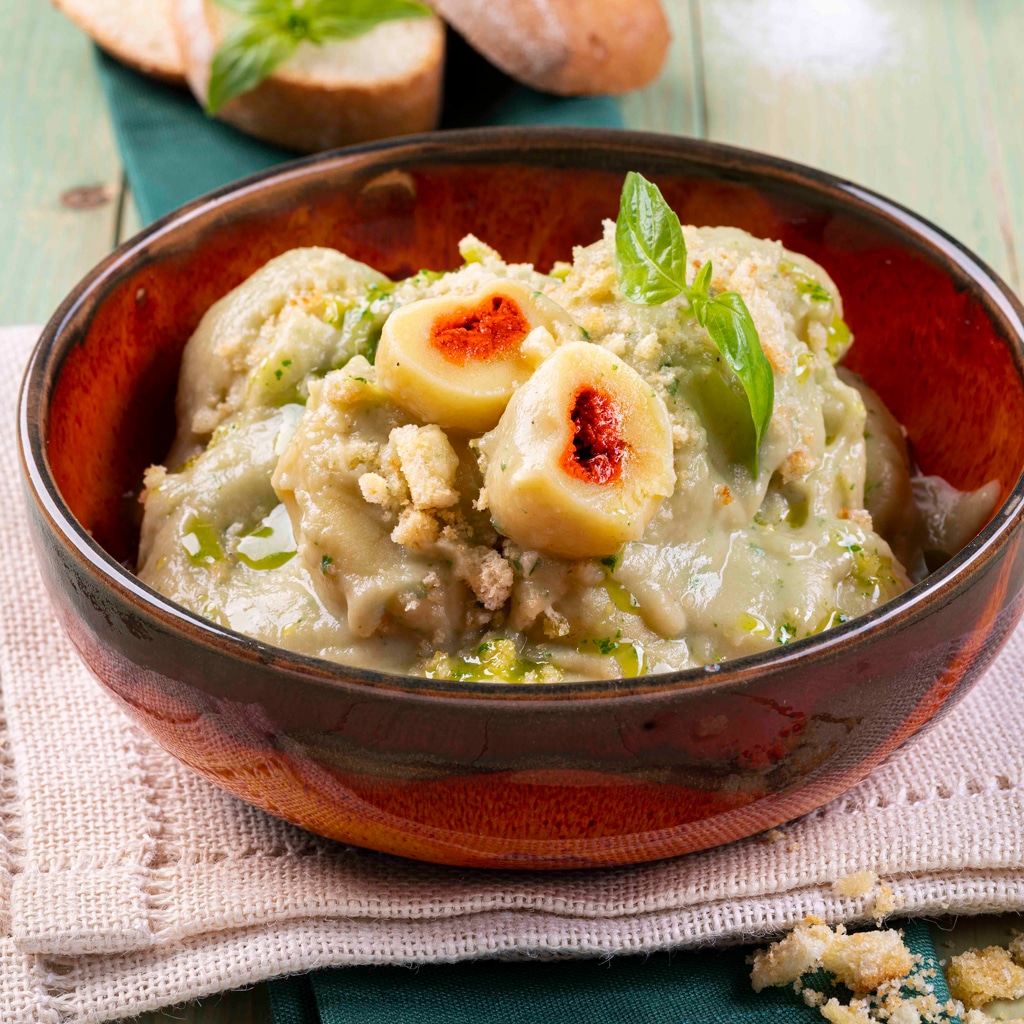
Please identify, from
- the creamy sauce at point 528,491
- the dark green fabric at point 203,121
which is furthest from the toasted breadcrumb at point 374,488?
the dark green fabric at point 203,121

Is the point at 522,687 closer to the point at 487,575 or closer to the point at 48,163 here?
the point at 487,575

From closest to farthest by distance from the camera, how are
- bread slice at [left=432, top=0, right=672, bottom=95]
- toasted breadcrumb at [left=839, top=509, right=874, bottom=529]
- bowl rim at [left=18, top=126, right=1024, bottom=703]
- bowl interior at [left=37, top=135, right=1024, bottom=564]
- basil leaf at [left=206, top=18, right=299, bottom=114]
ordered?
bowl rim at [left=18, top=126, right=1024, bottom=703]
toasted breadcrumb at [left=839, top=509, right=874, bottom=529]
bowl interior at [left=37, top=135, right=1024, bottom=564]
basil leaf at [left=206, top=18, right=299, bottom=114]
bread slice at [left=432, top=0, right=672, bottom=95]

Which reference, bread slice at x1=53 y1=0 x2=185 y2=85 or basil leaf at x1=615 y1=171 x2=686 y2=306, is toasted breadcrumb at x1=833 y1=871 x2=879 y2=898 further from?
bread slice at x1=53 y1=0 x2=185 y2=85

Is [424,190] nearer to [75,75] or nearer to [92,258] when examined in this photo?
[92,258]

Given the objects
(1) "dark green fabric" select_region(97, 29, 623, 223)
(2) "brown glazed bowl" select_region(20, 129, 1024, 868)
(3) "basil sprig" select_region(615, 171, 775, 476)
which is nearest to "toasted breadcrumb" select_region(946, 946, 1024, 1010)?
(2) "brown glazed bowl" select_region(20, 129, 1024, 868)

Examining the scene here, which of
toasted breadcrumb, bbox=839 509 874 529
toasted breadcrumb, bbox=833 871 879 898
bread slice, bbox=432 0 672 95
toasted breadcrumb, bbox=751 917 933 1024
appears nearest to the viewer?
toasted breadcrumb, bbox=751 917 933 1024

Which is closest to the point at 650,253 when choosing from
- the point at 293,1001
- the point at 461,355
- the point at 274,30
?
the point at 461,355
